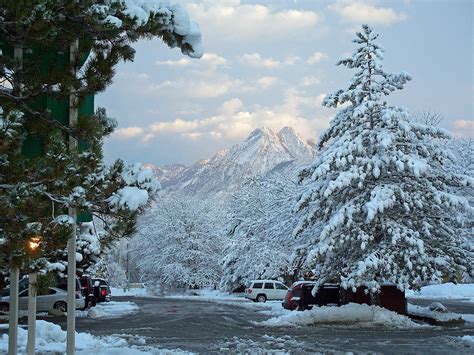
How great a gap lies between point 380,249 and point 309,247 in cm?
296

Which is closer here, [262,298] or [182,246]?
[262,298]

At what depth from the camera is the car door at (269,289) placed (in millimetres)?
41784

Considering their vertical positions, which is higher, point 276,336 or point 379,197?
point 379,197

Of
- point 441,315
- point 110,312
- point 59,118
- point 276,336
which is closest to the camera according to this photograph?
point 59,118

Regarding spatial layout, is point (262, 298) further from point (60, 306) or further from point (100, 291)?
point (60, 306)

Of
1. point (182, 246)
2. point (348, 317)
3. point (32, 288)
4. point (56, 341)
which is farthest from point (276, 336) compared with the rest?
point (182, 246)

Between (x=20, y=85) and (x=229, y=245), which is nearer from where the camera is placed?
(x=20, y=85)

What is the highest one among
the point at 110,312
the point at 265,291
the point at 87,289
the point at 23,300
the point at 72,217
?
the point at 72,217

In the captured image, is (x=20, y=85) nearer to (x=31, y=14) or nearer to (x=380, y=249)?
(x=31, y=14)

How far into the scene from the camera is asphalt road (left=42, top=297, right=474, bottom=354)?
15.4 m

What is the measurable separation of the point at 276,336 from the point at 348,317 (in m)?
5.22

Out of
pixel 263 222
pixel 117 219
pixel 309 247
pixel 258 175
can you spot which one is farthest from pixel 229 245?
pixel 117 219

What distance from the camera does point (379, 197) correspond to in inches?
865

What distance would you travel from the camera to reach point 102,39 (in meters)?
7.71
